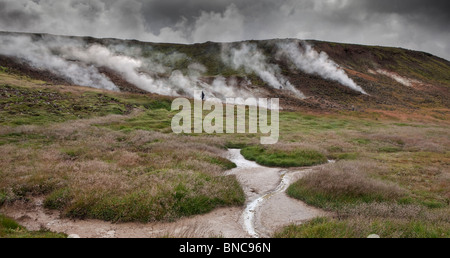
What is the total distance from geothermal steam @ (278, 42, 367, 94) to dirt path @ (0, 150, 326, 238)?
107418mm

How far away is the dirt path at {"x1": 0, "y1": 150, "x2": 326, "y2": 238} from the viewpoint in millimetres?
10328

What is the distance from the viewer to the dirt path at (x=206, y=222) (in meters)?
10.3

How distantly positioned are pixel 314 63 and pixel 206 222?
125 meters

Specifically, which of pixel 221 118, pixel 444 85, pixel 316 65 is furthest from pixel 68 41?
pixel 444 85

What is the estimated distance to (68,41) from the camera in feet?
344

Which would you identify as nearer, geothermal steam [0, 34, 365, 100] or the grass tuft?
the grass tuft

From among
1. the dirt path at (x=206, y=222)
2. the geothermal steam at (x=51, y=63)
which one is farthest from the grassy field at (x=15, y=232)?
the geothermal steam at (x=51, y=63)

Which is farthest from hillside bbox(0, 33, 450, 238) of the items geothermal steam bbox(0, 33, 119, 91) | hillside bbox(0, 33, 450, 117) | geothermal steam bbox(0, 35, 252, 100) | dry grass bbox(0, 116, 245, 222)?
hillside bbox(0, 33, 450, 117)

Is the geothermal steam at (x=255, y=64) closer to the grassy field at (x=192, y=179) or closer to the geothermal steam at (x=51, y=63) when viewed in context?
the geothermal steam at (x=51, y=63)

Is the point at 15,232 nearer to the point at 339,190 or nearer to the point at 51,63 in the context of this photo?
the point at 339,190

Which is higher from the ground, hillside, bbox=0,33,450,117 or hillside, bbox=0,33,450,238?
hillside, bbox=0,33,450,117

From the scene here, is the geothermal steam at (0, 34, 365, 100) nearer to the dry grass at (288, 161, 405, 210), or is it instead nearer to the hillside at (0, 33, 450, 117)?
the hillside at (0, 33, 450, 117)

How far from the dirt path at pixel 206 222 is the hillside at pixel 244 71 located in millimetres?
65374
